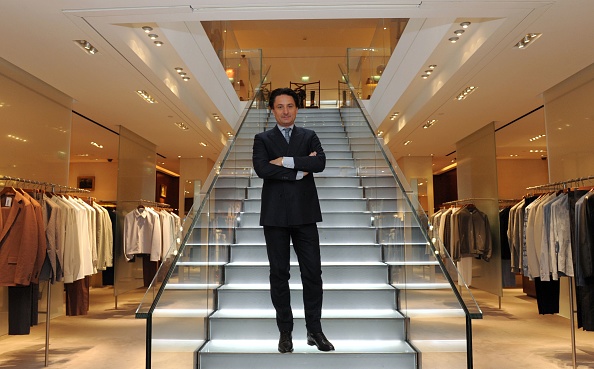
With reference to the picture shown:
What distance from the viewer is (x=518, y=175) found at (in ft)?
51.3

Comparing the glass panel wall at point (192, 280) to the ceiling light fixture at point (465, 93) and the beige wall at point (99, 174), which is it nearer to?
the ceiling light fixture at point (465, 93)

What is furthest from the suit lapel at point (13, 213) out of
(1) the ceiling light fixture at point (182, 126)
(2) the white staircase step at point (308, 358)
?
(1) the ceiling light fixture at point (182, 126)

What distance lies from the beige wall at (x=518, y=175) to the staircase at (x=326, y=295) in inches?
414

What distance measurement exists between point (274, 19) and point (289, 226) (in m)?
2.80

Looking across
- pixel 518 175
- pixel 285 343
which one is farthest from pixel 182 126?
pixel 518 175

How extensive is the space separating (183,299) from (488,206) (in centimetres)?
818

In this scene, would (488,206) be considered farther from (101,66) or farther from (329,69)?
(329,69)

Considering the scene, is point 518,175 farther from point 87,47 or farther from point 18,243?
point 18,243

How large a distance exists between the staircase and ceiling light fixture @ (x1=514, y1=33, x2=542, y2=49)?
196 cm

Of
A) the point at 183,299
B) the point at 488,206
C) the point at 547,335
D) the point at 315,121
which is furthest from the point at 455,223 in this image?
the point at 183,299

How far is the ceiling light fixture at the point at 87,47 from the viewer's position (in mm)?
5741

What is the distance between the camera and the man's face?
141 inches

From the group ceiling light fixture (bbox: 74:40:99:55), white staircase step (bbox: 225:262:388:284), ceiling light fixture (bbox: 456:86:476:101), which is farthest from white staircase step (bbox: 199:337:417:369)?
ceiling light fixture (bbox: 456:86:476:101)

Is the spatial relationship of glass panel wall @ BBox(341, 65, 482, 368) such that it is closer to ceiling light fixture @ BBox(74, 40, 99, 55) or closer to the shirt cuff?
the shirt cuff
